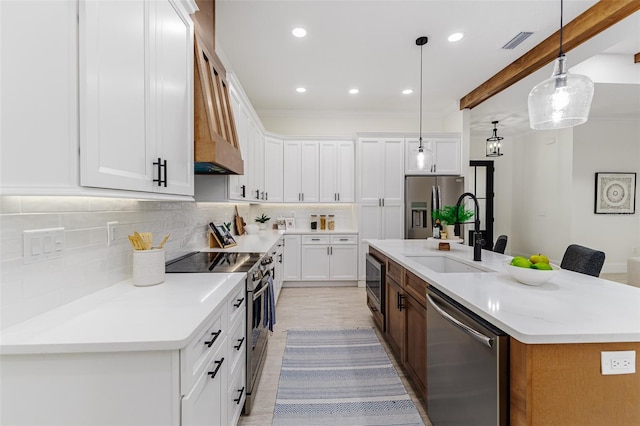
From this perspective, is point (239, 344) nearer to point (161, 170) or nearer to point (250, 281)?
point (250, 281)

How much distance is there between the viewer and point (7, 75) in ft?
2.56

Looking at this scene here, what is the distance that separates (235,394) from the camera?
1.66 meters

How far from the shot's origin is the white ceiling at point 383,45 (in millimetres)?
2605

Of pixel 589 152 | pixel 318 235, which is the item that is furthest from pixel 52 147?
pixel 589 152

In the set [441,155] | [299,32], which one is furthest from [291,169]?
[441,155]

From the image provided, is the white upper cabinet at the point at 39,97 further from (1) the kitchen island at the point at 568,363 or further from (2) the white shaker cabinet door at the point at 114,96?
(1) the kitchen island at the point at 568,363

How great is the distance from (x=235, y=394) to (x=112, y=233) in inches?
44.4

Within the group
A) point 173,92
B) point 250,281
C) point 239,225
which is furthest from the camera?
point 239,225

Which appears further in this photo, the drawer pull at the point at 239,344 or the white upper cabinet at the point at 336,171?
the white upper cabinet at the point at 336,171

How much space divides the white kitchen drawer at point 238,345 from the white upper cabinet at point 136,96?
0.86 meters

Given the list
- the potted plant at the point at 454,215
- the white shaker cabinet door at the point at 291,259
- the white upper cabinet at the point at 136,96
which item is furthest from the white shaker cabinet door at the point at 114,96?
the white shaker cabinet door at the point at 291,259

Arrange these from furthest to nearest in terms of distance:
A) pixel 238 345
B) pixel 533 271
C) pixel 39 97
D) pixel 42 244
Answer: pixel 238 345
pixel 533 271
pixel 42 244
pixel 39 97

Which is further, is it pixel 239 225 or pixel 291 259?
pixel 291 259

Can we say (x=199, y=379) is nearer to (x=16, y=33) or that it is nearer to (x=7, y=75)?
(x=7, y=75)
